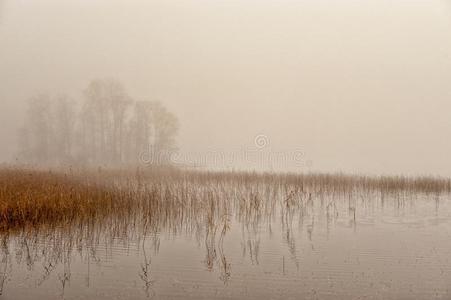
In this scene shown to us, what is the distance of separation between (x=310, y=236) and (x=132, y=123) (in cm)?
3088

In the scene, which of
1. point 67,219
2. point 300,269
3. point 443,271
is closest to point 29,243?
point 67,219

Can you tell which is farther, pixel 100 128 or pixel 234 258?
pixel 100 128

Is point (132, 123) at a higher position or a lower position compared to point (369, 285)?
higher

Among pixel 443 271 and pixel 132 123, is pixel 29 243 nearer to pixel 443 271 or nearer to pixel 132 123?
pixel 443 271

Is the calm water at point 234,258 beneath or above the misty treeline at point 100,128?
beneath

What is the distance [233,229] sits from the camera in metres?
7.47

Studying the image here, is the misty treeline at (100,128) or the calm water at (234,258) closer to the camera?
the calm water at (234,258)

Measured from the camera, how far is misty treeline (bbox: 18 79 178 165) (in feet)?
112

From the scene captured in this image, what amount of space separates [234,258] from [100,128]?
31.4 meters

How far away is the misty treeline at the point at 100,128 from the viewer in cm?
3403

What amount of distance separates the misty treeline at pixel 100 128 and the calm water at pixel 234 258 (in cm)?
2611

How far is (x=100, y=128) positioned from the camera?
35.2 m

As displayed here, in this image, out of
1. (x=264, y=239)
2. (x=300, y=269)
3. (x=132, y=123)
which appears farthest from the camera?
(x=132, y=123)

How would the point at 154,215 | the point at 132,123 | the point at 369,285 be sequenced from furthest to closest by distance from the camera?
1. the point at 132,123
2. the point at 154,215
3. the point at 369,285
